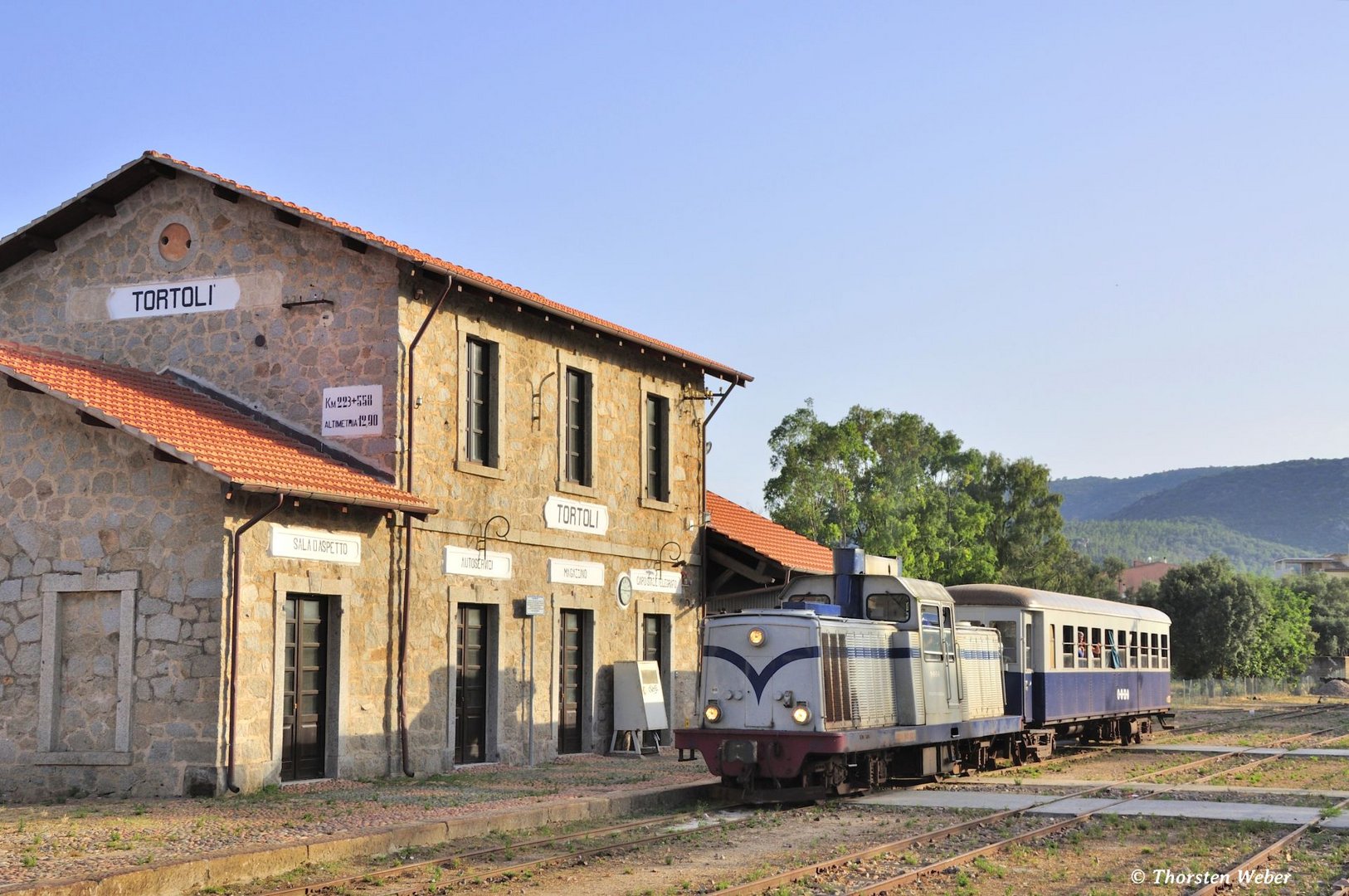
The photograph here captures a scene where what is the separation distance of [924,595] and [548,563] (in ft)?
18.8

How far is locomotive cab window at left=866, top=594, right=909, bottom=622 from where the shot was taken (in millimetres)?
18109

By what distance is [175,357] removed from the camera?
19.8 meters

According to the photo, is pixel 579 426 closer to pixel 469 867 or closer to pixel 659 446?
pixel 659 446

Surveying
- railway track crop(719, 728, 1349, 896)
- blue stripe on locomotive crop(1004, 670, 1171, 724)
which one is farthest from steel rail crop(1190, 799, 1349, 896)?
blue stripe on locomotive crop(1004, 670, 1171, 724)

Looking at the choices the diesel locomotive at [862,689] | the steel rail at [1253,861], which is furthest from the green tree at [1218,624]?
the steel rail at [1253,861]

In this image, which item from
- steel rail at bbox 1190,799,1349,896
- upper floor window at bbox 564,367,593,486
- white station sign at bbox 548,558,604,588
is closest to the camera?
steel rail at bbox 1190,799,1349,896

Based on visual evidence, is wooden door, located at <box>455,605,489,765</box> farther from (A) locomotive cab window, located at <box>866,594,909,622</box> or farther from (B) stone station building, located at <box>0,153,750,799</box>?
(A) locomotive cab window, located at <box>866,594,909,622</box>

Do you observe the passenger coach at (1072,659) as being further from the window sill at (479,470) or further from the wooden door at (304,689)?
the wooden door at (304,689)

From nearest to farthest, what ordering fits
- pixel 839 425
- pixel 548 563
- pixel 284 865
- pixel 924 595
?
pixel 284 865
pixel 924 595
pixel 548 563
pixel 839 425

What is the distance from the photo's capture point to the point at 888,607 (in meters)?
18.2

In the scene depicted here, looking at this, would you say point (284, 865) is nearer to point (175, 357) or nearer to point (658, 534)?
point (175, 357)

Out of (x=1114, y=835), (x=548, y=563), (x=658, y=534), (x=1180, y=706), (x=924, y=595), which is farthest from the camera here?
(x=1180, y=706)

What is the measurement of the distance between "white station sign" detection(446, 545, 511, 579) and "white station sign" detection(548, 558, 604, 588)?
3.43 feet

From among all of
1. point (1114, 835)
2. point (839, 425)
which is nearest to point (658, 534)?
point (1114, 835)
